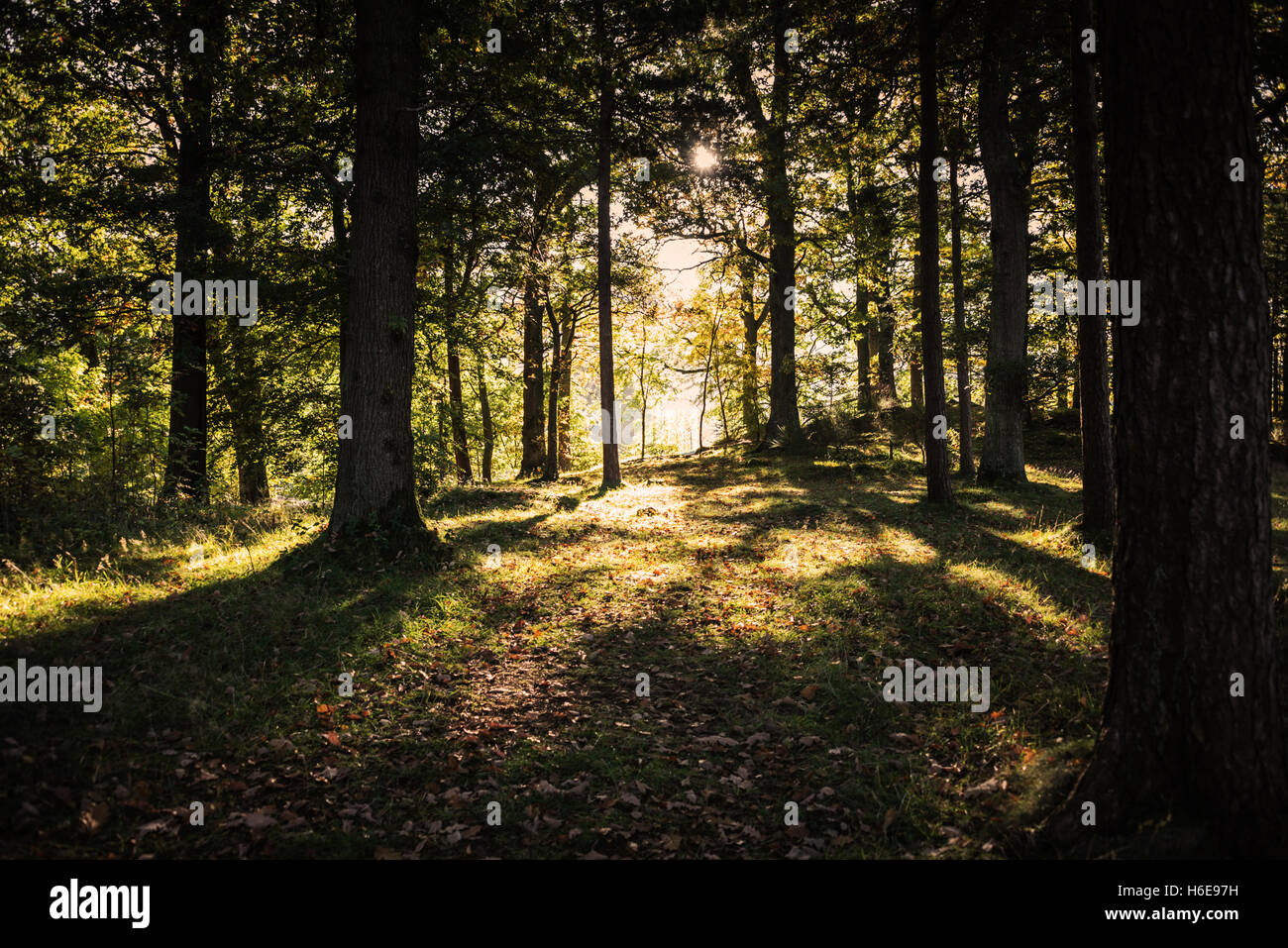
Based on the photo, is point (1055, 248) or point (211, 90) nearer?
point (211, 90)

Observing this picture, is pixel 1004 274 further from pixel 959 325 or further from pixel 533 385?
pixel 533 385

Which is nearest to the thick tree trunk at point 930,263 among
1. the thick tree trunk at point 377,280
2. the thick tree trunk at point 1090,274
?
the thick tree trunk at point 1090,274

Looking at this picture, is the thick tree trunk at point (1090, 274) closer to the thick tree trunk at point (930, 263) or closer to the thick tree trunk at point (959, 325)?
the thick tree trunk at point (930, 263)

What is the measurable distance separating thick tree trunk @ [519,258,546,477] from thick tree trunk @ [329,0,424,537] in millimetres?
11667

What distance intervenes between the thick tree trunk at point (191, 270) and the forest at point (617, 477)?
15 centimetres

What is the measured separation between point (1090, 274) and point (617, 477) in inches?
481

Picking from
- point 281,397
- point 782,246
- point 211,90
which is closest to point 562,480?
point 281,397

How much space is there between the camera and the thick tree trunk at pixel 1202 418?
310cm

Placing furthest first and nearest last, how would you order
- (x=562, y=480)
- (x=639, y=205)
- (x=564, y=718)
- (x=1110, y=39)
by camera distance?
(x=562, y=480)
(x=639, y=205)
(x=564, y=718)
(x=1110, y=39)

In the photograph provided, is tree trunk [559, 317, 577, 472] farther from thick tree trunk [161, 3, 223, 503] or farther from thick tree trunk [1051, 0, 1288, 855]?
thick tree trunk [1051, 0, 1288, 855]

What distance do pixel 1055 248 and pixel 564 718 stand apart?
24.7 meters
